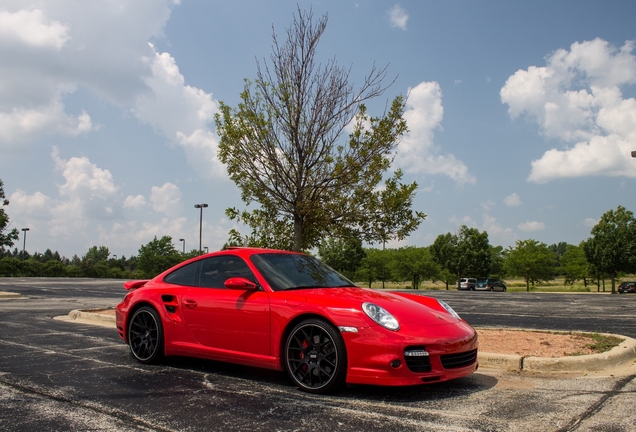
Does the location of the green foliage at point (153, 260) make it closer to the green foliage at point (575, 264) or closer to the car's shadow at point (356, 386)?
the green foliage at point (575, 264)

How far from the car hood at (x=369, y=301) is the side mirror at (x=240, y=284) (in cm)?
29

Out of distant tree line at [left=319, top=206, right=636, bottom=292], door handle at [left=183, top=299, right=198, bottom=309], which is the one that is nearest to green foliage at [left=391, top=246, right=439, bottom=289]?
distant tree line at [left=319, top=206, right=636, bottom=292]

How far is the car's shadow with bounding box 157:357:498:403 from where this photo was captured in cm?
454

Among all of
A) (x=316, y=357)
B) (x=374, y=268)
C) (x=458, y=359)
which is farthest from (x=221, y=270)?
(x=374, y=268)

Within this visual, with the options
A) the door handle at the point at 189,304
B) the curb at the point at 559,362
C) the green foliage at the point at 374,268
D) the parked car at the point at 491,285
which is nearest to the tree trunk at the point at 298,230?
the door handle at the point at 189,304

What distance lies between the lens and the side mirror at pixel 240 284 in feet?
16.6

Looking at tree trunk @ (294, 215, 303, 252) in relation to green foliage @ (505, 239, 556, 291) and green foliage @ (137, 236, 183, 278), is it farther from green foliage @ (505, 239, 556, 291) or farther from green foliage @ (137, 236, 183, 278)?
green foliage @ (137, 236, 183, 278)

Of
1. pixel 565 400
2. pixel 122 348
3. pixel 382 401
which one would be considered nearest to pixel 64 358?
pixel 122 348

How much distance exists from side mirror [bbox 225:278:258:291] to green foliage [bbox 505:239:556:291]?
58308 millimetres

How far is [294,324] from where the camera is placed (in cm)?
480

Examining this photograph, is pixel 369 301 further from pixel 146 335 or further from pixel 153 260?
pixel 153 260

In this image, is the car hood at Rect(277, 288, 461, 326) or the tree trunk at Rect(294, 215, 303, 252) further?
the tree trunk at Rect(294, 215, 303, 252)

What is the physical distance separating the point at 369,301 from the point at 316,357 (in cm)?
68

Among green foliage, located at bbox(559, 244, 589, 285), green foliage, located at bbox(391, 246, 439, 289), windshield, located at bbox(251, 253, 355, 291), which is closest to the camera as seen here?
windshield, located at bbox(251, 253, 355, 291)
